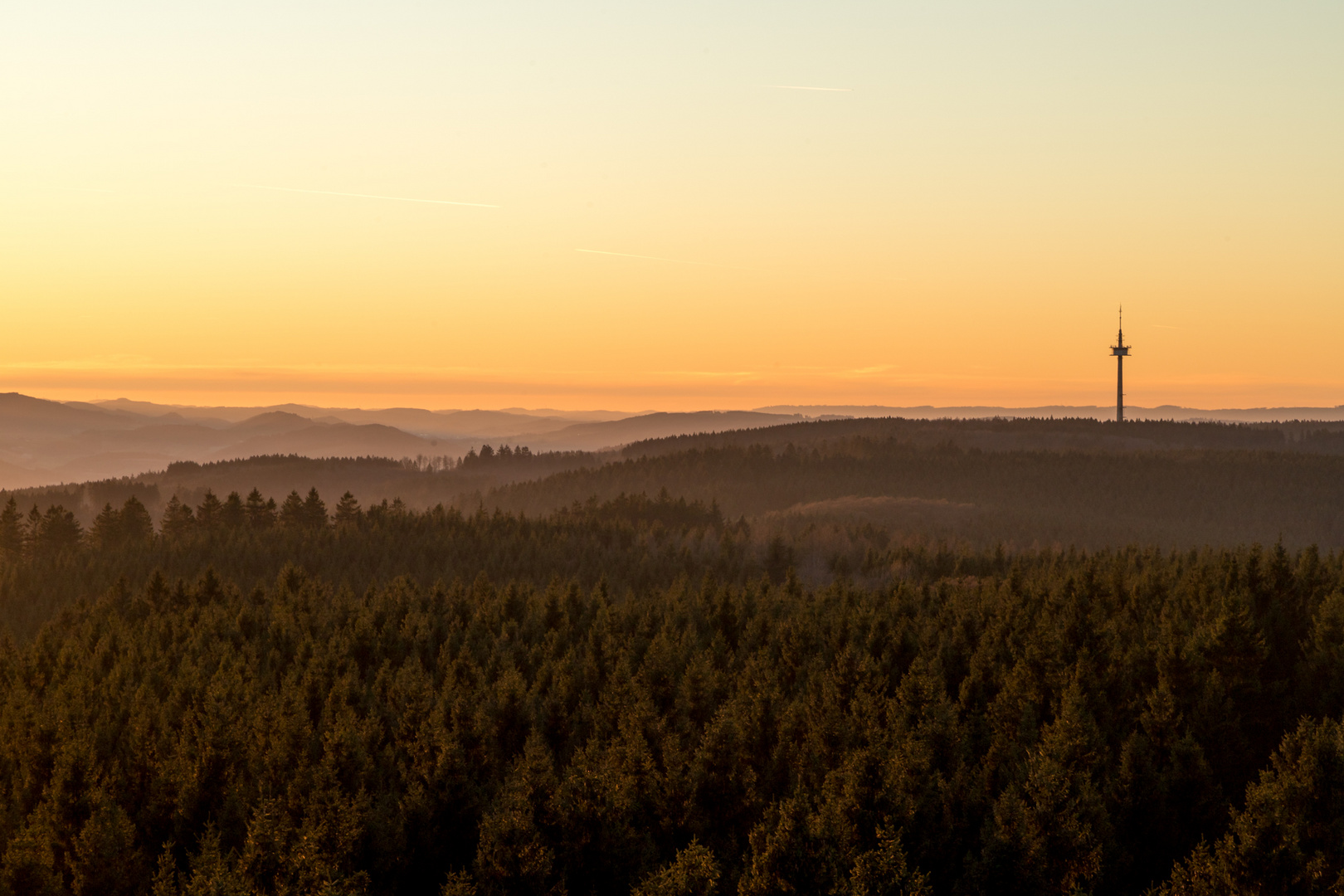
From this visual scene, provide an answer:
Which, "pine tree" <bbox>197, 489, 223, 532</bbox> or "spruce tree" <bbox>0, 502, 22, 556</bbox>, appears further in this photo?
"pine tree" <bbox>197, 489, 223, 532</bbox>

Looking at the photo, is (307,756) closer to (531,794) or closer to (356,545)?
(531,794)

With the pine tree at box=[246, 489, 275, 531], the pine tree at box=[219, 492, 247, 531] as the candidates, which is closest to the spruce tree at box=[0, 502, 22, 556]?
the pine tree at box=[219, 492, 247, 531]

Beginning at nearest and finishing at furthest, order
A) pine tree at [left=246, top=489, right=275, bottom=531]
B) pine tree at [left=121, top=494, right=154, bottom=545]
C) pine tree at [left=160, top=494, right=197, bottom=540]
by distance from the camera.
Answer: pine tree at [left=160, top=494, right=197, bottom=540] → pine tree at [left=121, top=494, right=154, bottom=545] → pine tree at [left=246, top=489, right=275, bottom=531]

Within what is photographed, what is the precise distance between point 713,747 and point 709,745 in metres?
0.14

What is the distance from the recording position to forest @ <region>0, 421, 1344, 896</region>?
33094 millimetres

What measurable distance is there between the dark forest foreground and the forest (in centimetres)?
16

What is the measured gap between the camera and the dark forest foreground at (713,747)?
33.1 m

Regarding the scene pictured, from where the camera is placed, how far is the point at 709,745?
40.2 meters

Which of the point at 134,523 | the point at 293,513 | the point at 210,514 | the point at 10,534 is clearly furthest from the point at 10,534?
the point at 293,513

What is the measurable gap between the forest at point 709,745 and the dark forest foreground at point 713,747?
0.16m

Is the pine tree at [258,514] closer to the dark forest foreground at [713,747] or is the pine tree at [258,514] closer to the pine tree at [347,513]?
the pine tree at [347,513]

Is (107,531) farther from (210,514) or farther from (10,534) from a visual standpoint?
(210,514)

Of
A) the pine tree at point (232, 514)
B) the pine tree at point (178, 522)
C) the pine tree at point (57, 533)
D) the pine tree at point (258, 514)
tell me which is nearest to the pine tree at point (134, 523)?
the pine tree at point (178, 522)

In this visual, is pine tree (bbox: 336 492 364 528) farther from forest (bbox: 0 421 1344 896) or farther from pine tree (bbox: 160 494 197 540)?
forest (bbox: 0 421 1344 896)
